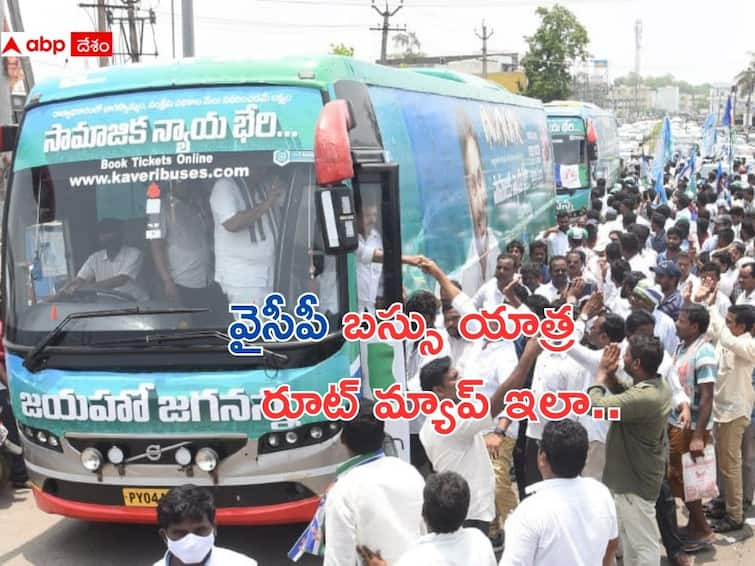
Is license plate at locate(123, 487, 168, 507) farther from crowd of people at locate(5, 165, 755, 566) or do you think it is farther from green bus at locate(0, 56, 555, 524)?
crowd of people at locate(5, 165, 755, 566)

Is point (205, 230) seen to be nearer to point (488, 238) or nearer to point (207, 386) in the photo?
point (207, 386)

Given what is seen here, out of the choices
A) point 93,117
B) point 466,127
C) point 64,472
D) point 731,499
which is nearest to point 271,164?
point 93,117

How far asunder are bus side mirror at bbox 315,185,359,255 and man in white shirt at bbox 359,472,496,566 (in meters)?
1.86

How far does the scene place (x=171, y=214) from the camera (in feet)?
17.6

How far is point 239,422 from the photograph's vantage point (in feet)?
16.9

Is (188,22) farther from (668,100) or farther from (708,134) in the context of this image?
(668,100)

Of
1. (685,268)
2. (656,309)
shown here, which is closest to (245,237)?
(656,309)

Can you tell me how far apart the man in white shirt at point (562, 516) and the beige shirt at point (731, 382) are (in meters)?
2.52

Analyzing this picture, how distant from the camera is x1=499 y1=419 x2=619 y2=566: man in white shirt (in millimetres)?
3467

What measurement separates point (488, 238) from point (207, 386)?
5.55 metres

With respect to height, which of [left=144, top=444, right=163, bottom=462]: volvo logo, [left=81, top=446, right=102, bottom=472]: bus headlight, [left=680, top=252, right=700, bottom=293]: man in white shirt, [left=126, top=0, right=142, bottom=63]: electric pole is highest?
[left=126, top=0, right=142, bottom=63]: electric pole

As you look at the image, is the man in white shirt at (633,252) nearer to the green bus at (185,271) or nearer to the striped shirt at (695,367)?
the striped shirt at (695,367)

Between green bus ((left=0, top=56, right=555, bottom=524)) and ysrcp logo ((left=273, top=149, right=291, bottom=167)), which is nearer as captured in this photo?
green bus ((left=0, top=56, right=555, bottom=524))

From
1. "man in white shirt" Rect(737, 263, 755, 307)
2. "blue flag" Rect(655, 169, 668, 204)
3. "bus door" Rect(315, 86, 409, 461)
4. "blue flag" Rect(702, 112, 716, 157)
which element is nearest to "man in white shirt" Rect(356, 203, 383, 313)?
"bus door" Rect(315, 86, 409, 461)
